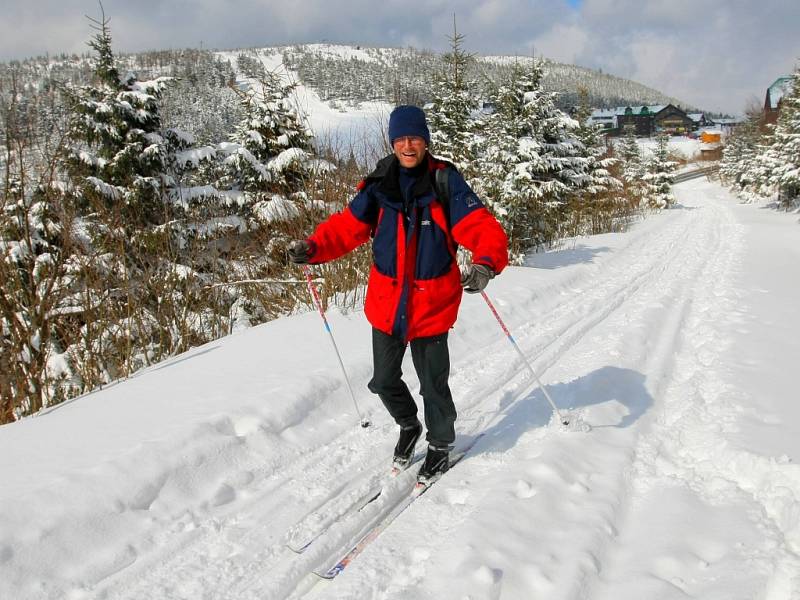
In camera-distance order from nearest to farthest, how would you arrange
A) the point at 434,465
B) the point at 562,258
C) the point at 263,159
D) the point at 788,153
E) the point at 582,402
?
the point at 434,465 → the point at 582,402 → the point at 562,258 → the point at 263,159 → the point at 788,153

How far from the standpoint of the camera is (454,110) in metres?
12.2

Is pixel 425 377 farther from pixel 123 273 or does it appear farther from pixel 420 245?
pixel 123 273

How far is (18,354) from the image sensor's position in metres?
4.48

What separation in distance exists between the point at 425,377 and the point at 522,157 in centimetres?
948

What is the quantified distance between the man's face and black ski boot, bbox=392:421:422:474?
1.58 m

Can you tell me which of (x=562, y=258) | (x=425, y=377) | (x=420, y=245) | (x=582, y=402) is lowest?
(x=562, y=258)

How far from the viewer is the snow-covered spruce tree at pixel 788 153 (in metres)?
26.5

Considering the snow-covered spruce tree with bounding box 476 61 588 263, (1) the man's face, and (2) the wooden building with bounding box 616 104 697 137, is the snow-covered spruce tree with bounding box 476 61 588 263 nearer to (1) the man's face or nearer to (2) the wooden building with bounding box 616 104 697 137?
(1) the man's face

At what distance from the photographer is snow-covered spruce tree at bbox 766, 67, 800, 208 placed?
26.5 meters

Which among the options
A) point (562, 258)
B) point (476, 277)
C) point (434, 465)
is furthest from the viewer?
point (562, 258)

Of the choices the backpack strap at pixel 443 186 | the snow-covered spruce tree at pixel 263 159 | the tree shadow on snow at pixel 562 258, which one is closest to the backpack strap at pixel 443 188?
the backpack strap at pixel 443 186

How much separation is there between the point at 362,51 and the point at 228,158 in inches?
8204

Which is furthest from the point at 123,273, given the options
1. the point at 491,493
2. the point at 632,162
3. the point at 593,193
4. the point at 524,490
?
the point at 632,162

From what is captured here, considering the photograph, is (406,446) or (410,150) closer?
(410,150)
